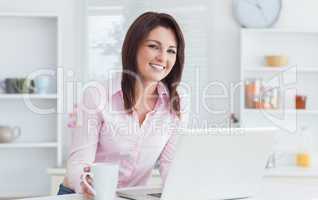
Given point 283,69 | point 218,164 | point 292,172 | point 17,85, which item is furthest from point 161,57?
point 283,69

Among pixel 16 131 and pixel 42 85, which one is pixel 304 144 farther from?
pixel 16 131

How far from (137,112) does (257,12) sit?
2366 mm

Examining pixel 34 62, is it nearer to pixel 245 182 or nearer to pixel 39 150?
pixel 39 150

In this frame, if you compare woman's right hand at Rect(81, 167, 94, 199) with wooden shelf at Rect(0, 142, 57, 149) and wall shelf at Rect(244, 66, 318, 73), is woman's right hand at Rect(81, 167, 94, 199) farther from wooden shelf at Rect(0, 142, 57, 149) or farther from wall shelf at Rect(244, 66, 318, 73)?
wall shelf at Rect(244, 66, 318, 73)

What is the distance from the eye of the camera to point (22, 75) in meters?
4.25

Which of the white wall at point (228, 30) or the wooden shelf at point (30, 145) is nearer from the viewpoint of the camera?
the wooden shelf at point (30, 145)

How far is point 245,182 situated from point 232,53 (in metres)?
2.57

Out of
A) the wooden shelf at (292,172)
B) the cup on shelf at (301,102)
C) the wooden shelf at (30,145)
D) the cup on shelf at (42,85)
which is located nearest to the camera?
the wooden shelf at (292,172)

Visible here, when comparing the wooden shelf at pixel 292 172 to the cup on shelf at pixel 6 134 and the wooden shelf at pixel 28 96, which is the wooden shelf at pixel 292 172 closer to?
the wooden shelf at pixel 28 96

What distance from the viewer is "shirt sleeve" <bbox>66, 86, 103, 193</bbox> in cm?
194

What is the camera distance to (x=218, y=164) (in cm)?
172

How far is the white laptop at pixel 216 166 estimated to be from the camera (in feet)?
5.40

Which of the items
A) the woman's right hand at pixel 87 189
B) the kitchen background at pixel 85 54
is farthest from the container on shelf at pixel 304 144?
the woman's right hand at pixel 87 189

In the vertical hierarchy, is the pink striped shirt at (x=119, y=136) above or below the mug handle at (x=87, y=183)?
above
